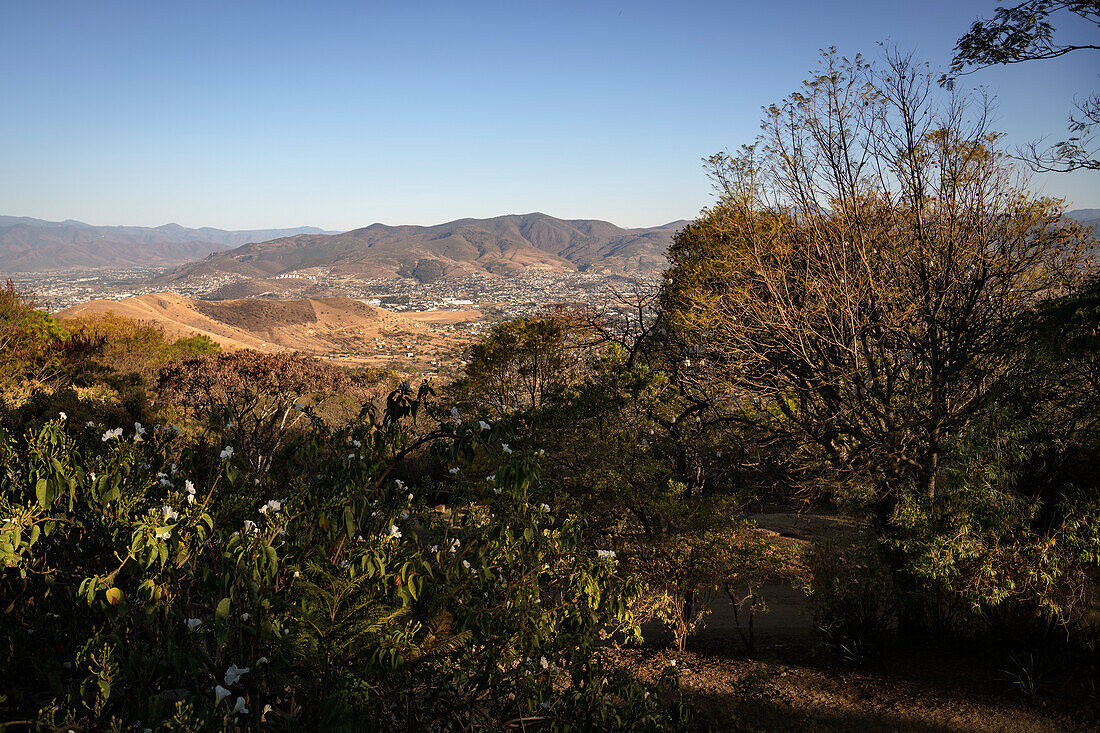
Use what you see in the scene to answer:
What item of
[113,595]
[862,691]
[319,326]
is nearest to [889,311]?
[862,691]

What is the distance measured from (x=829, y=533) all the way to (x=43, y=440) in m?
15.8

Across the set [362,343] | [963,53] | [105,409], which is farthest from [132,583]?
[362,343]

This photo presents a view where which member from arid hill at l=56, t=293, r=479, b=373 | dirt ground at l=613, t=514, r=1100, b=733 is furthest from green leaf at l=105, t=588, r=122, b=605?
arid hill at l=56, t=293, r=479, b=373

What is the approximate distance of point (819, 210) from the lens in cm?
927

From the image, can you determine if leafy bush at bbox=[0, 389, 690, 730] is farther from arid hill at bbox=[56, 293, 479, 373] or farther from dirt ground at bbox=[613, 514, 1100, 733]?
arid hill at bbox=[56, 293, 479, 373]

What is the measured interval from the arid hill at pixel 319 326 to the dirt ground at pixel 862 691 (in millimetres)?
49472

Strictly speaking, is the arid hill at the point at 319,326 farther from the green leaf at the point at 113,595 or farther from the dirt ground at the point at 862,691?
the green leaf at the point at 113,595

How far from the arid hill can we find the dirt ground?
49472mm

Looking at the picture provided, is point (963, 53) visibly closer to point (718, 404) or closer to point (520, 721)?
point (718, 404)

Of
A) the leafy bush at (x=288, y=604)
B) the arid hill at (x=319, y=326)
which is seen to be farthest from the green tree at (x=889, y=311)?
the arid hill at (x=319, y=326)

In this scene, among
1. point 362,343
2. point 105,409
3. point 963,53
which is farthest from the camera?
point 362,343

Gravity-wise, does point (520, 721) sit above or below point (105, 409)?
above

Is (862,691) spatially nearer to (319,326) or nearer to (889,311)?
(889,311)

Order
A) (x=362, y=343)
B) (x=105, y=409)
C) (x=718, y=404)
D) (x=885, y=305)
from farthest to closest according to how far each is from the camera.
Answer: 1. (x=362, y=343)
2. (x=105, y=409)
3. (x=718, y=404)
4. (x=885, y=305)
